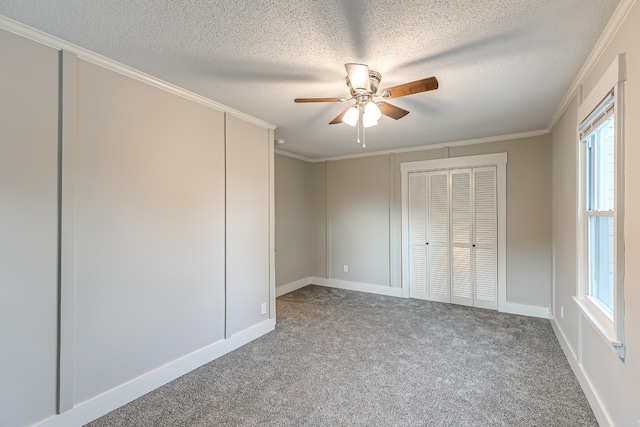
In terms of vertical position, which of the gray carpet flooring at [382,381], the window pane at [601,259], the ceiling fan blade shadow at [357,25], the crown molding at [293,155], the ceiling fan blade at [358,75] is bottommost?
the gray carpet flooring at [382,381]

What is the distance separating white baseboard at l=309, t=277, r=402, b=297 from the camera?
498 centimetres

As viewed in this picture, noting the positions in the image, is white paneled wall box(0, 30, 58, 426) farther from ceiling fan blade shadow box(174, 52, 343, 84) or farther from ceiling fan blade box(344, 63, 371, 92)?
ceiling fan blade box(344, 63, 371, 92)

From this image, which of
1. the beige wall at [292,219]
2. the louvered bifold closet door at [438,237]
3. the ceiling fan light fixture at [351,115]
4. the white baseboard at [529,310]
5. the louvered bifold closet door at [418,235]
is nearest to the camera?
the ceiling fan light fixture at [351,115]

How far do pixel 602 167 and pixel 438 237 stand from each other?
100 inches

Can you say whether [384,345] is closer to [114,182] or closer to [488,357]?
[488,357]

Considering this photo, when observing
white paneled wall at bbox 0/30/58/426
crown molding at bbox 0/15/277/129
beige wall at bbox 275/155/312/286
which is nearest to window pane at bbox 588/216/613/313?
crown molding at bbox 0/15/277/129

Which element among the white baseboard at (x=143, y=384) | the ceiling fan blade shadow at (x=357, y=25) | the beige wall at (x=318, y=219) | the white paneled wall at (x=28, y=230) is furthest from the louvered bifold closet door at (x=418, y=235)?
the white paneled wall at (x=28, y=230)

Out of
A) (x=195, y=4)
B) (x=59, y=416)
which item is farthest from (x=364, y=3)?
(x=59, y=416)

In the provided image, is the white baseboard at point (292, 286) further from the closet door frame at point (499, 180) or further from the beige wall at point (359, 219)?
the closet door frame at point (499, 180)

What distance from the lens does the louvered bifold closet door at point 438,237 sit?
4547mm

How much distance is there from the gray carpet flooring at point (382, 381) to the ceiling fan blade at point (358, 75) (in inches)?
85.0

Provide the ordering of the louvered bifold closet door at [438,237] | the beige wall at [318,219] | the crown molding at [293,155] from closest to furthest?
the louvered bifold closet door at [438,237]
the crown molding at [293,155]
the beige wall at [318,219]

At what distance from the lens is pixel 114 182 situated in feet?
7.08

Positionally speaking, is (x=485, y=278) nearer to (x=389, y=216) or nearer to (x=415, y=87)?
(x=389, y=216)
